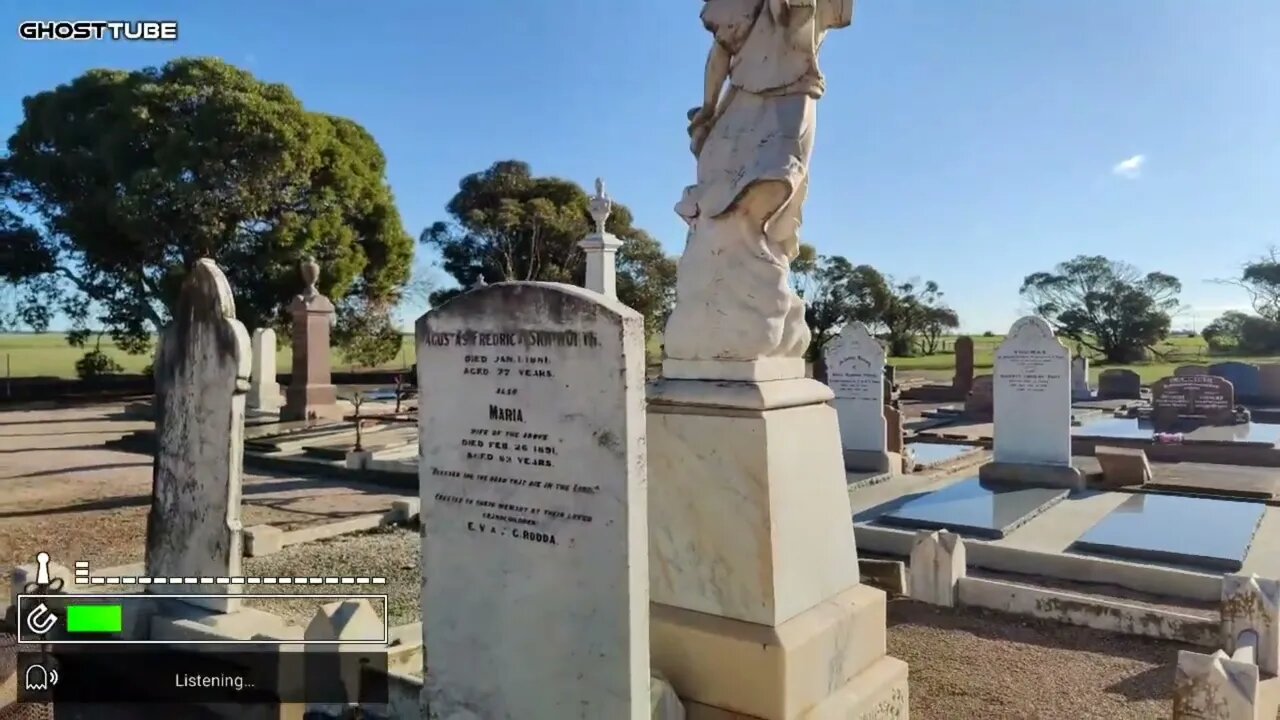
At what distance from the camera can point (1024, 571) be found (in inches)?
276

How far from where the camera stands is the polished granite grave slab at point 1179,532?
22.5 ft

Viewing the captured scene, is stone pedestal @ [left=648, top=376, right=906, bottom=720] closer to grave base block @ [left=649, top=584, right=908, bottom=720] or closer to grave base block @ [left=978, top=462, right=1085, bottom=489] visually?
grave base block @ [left=649, top=584, right=908, bottom=720]

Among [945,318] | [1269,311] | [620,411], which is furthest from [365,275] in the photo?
[1269,311]

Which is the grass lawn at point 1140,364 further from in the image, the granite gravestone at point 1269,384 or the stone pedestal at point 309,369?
the stone pedestal at point 309,369

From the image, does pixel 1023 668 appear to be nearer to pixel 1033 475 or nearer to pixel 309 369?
pixel 1033 475

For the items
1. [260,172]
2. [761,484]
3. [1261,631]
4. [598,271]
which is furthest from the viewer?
[260,172]

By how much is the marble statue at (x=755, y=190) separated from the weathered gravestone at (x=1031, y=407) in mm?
7771

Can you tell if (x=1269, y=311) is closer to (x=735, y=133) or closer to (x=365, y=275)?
(x=365, y=275)

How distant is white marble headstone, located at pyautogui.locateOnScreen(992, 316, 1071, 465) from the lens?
1069 cm

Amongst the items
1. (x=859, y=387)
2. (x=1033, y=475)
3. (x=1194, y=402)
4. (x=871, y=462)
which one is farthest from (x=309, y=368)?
(x=1194, y=402)

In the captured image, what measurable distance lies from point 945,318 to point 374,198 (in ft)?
115

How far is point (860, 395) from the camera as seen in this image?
1211 cm

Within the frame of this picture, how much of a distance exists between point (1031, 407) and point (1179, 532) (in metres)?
3.37

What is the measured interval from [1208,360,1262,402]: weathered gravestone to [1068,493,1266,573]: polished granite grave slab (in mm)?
15390
